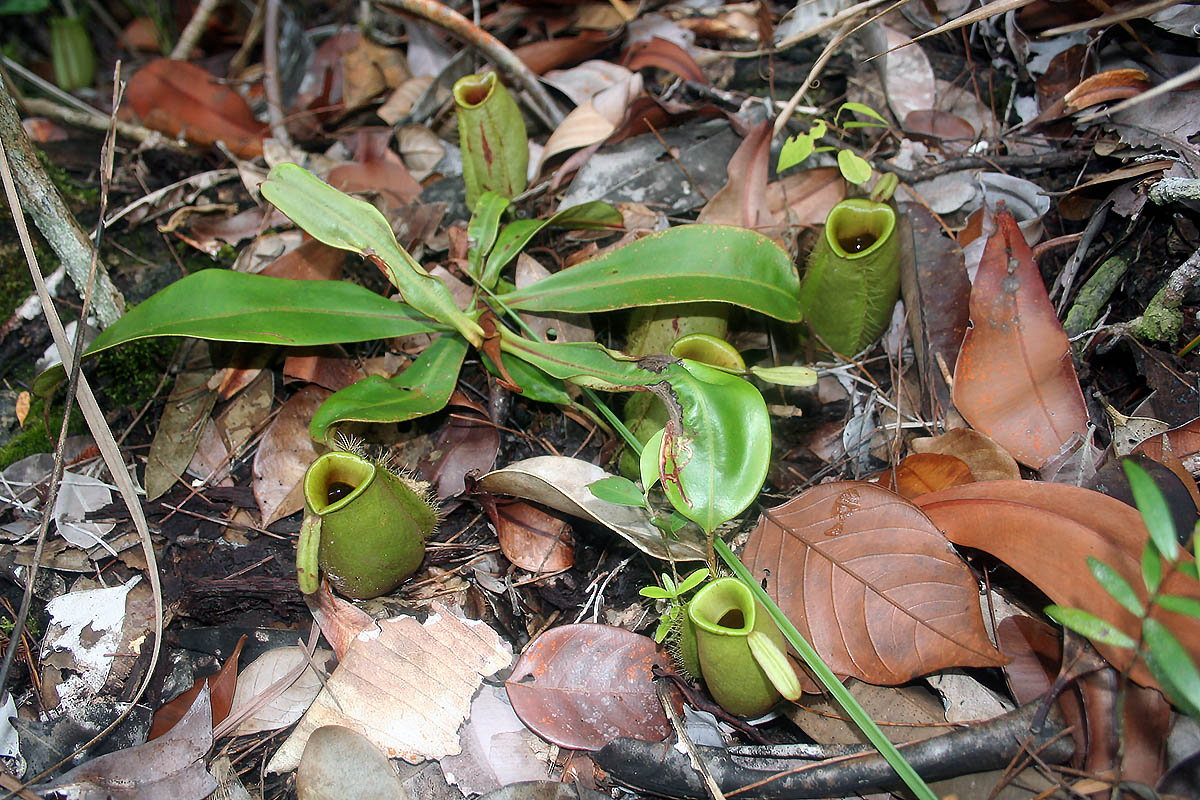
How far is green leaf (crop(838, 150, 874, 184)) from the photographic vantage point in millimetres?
2094

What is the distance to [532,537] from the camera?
1897 mm

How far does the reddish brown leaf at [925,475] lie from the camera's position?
5.77 ft

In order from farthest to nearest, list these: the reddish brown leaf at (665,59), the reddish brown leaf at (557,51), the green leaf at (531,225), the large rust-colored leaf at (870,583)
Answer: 1. the reddish brown leaf at (557,51)
2. the reddish brown leaf at (665,59)
3. the green leaf at (531,225)
4. the large rust-colored leaf at (870,583)

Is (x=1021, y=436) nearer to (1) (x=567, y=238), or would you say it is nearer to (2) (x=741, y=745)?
(2) (x=741, y=745)

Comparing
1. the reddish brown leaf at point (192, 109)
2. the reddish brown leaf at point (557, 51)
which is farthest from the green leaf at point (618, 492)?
the reddish brown leaf at point (192, 109)

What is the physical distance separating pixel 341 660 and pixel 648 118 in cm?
192

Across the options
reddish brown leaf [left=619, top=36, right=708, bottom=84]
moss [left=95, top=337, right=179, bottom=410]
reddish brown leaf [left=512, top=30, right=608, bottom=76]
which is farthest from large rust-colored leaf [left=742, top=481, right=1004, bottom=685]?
reddish brown leaf [left=512, top=30, right=608, bottom=76]

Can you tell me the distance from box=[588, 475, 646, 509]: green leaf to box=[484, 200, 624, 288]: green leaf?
829 mm

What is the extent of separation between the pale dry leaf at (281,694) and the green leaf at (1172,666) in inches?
64.1

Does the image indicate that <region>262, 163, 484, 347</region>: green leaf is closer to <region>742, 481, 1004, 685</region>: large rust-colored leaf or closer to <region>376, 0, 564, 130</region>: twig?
<region>376, 0, 564, 130</region>: twig

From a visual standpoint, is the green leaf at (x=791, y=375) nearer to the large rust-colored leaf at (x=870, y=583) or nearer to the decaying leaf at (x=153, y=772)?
the large rust-colored leaf at (x=870, y=583)

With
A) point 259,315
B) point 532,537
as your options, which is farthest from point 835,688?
point 259,315

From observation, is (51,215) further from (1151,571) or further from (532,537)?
(1151,571)

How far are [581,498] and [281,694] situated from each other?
82 cm
